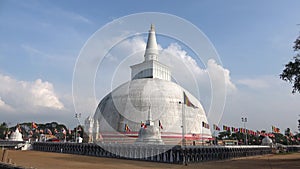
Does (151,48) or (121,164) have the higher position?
(151,48)

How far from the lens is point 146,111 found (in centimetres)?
5931

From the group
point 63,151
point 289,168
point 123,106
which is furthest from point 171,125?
point 289,168

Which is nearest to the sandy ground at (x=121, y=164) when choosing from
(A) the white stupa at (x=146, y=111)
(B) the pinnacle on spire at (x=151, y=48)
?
(A) the white stupa at (x=146, y=111)

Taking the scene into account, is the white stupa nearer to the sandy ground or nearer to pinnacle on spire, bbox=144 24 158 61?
pinnacle on spire, bbox=144 24 158 61

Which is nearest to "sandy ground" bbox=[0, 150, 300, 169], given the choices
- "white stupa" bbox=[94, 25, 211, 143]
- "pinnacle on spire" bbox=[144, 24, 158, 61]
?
"white stupa" bbox=[94, 25, 211, 143]

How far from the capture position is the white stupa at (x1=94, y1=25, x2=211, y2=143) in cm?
5862

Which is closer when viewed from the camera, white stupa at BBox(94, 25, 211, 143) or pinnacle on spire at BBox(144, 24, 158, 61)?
white stupa at BBox(94, 25, 211, 143)

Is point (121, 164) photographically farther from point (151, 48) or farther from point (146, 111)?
point (151, 48)

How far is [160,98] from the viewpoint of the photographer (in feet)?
204

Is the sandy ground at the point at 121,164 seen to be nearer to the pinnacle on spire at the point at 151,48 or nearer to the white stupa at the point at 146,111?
the white stupa at the point at 146,111

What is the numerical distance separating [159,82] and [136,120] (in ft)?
45.5

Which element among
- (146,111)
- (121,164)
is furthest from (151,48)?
(121,164)

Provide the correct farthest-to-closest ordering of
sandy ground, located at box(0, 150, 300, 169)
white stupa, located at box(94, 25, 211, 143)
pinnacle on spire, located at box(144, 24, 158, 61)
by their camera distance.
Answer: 1. pinnacle on spire, located at box(144, 24, 158, 61)
2. white stupa, located at box(94, 25, 211, 143)
3. sandy ground, located at box(0, 150, 300, 169)

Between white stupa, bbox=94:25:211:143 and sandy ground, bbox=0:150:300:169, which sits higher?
white stupa, bbox=94:25:211:143
